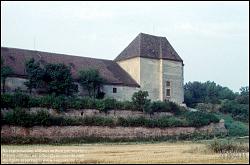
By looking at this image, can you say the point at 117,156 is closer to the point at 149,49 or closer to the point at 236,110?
the point at 149,49

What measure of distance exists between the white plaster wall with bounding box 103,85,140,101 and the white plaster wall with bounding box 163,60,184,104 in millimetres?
4104

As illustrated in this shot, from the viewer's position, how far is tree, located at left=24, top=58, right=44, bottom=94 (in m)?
37.8

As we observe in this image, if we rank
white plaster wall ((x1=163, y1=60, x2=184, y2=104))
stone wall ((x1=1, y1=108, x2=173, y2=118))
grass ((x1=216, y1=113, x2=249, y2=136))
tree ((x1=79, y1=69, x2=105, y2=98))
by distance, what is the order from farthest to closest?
white plaster wall ((x1=163, y1=60, x2=184, y2=104))
grass ((x1=216, y1=113, x2=249, y2=136))
tree ((x1=79, y1=69, x2=105, y2=98))
stone wall ((x1=1, y1=108, x2=173, y2=118))

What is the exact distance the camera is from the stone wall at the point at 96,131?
31991mm

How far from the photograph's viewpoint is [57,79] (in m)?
38.0

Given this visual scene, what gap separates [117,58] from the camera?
50500 mm

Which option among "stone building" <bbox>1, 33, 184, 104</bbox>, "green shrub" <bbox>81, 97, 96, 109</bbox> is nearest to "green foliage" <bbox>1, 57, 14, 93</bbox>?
"stone building" <bbox>1, 33, 184, 104</bbox>

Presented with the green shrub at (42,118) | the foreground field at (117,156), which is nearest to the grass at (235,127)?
the green shrub at (42,118)

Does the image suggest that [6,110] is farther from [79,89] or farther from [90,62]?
[90,62]

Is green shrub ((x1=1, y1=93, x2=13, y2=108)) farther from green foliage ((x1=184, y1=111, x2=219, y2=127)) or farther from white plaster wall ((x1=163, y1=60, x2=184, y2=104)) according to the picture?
white plaster wall ((x1=163, y1=60, x2=184, y2=104))

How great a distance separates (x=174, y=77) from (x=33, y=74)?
17.3m

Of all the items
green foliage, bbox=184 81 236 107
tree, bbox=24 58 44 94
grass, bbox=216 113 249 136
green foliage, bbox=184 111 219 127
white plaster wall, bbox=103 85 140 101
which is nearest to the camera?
tree, bbox=24 58 44 94

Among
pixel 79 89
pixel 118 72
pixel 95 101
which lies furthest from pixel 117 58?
pixel 95 101

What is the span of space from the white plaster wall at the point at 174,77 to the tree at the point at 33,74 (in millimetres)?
15280
